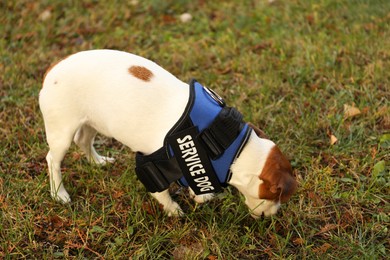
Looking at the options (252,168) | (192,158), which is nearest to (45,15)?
(192,158)

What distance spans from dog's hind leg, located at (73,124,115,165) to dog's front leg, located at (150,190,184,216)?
738 mm

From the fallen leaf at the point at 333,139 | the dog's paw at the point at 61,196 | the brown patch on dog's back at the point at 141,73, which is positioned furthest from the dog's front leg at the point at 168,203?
the fallen leaf at the point at 333,139

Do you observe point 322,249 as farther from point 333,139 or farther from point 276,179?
point 333,139

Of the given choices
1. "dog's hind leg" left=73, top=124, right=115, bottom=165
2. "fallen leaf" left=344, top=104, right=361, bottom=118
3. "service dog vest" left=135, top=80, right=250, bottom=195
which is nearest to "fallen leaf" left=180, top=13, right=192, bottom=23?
"fallen leaf" left=344, top=104, right=361, bottom=118

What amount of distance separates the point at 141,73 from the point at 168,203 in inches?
34.5

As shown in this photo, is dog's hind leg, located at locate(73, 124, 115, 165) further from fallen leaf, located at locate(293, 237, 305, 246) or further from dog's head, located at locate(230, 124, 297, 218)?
fallen leaf, located at locate(293, 237, 305, 246)

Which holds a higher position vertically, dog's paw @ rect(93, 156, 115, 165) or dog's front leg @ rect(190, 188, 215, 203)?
dog's front leg @ rect(190, 188, 215, 203)

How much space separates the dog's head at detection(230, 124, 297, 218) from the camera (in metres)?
2.78

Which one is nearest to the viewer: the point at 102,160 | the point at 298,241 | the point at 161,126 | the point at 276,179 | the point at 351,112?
the point at 276,179

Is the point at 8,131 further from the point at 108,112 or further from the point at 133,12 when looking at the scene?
the point at 133,12

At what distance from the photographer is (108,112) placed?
2988 mm

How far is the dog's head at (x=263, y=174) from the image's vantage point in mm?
2781

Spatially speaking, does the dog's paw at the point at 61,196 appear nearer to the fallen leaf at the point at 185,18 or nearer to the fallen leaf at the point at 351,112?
the fallen leaf at the point at 351,112

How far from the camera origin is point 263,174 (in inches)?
110
